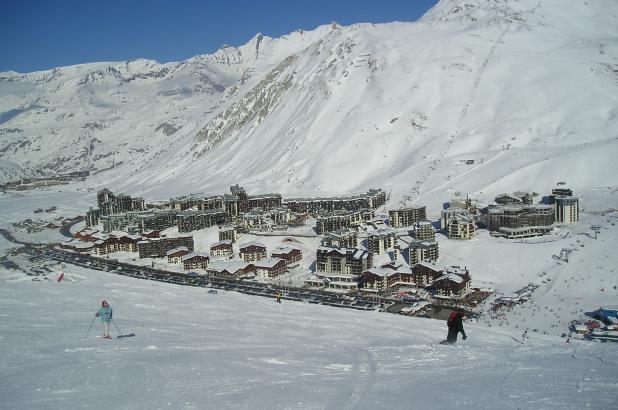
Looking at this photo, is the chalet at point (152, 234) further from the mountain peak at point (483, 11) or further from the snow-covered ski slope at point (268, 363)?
the mountain peak at point (483, 11)

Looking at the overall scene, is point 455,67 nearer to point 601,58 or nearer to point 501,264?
point 601,58

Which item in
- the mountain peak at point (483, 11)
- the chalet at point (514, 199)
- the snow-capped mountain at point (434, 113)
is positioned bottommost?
the chalet at point (514, 199)

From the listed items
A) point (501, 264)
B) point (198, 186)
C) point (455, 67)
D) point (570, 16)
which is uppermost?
point (570, 16)

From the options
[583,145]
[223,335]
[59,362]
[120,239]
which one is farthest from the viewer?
[583,145]

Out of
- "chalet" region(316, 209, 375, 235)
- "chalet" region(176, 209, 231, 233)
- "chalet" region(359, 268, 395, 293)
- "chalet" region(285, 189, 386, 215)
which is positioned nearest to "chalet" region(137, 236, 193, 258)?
"chalet" region(176, 209, 231, 233)

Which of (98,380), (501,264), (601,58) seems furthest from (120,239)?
(601,58)

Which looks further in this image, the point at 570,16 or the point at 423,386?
the point at 570,16

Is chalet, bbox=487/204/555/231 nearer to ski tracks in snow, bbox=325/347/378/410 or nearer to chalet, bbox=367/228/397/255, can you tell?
chalet, bbox=367/228/397/255

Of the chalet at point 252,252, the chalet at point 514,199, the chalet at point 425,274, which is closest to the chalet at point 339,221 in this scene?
the chalet at point 252,252
